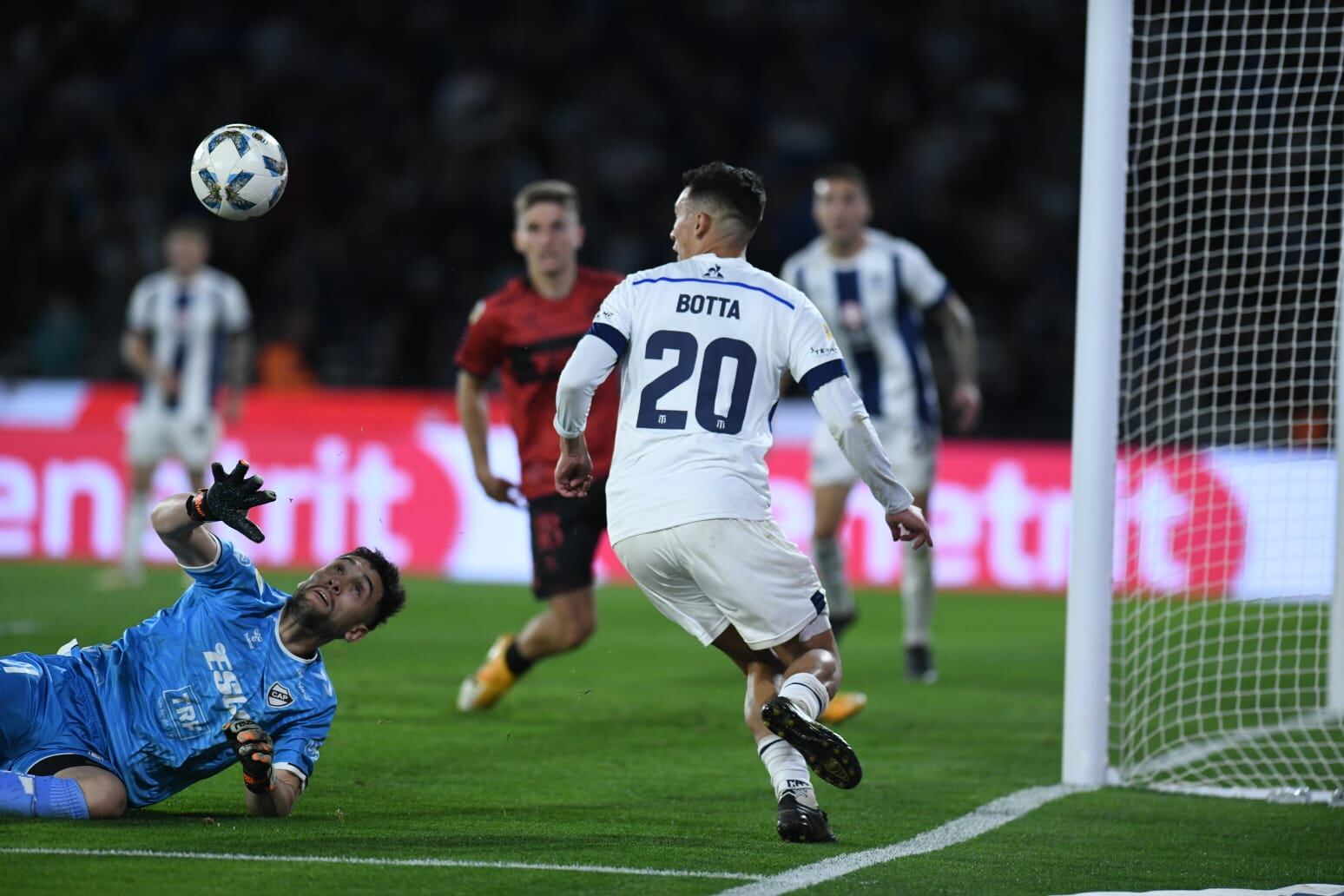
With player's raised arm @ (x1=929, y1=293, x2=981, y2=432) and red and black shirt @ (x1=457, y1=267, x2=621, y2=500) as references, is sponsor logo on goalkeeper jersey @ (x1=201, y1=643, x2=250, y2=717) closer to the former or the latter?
red and black shirt @ (x1=457, y1=267, x2=621, y2=500)

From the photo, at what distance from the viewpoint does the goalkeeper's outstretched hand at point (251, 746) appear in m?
4.55

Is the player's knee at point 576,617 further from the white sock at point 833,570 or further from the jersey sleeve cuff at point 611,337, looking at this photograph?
the jersey sleeve cuff at point 611,337

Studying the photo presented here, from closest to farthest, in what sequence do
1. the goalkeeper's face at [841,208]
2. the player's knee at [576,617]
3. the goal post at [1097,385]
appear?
the goal post at [1097,385]
the player's knee at [576,617]
the goalkeeper's face at [841,208]

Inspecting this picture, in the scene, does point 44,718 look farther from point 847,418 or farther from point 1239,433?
point 1239,433

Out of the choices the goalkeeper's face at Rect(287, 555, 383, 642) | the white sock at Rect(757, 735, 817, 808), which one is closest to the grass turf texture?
the white sock at Rect(757, 735, 817, 808)

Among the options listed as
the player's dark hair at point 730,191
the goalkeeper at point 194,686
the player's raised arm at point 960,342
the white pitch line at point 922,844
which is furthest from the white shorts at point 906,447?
the goalkeeper at point 194,686

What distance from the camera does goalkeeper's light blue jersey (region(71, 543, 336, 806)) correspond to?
4930 millimetres

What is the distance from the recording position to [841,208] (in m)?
8.90

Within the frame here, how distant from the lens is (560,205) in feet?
24.2

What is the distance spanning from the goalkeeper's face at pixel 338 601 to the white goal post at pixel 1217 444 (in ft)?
8.54

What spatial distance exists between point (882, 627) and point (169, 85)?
10.9 meters

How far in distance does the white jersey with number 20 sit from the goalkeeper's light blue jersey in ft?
3.37

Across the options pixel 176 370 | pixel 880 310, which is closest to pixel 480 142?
pixel 176 370

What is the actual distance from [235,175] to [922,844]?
2.93 meters
